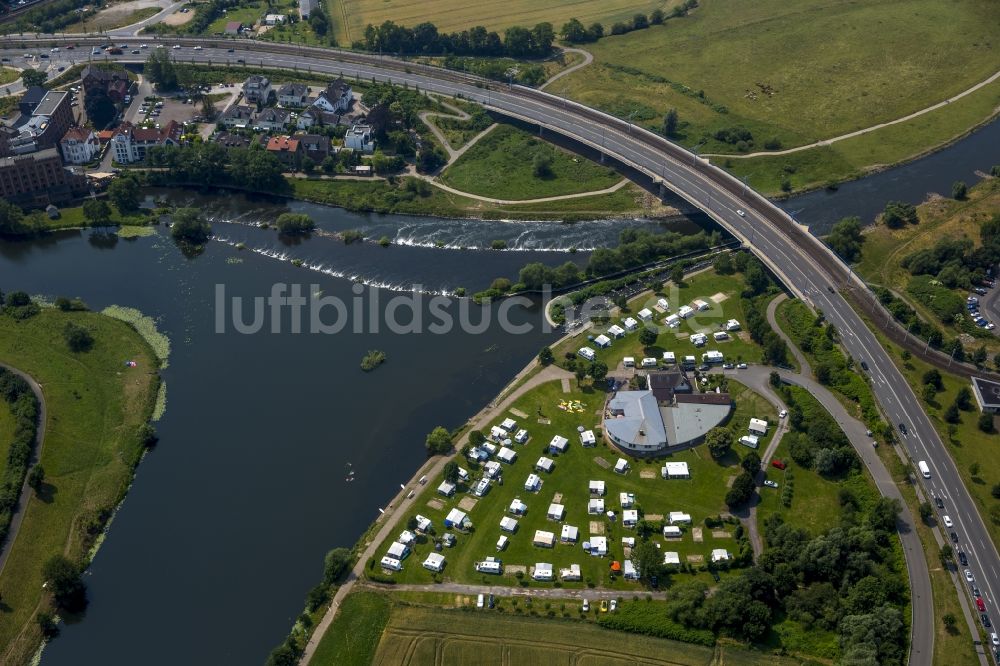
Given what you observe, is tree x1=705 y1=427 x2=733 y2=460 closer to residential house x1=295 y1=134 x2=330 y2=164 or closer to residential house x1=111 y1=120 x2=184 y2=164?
residential house x1=295 y1=134 x2=330 y2=164

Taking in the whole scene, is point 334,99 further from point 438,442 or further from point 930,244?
point 930,244

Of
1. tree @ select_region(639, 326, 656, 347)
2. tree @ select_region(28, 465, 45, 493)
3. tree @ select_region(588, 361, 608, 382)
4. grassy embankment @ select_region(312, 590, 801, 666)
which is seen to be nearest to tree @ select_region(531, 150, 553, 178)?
tree @ select_region(639, 326, 656, 347)

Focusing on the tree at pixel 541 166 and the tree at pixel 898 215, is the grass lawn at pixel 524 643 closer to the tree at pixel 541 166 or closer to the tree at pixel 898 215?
the tree at pixel 898 215

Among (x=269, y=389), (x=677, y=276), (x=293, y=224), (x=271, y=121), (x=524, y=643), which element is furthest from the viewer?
(x=271, y=121)

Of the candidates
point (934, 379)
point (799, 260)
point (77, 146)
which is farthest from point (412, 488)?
point (77, 146)

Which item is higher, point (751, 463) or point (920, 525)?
point (751, 463)

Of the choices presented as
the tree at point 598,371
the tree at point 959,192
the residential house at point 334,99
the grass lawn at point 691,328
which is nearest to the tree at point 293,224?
the residential house at point 334,99
